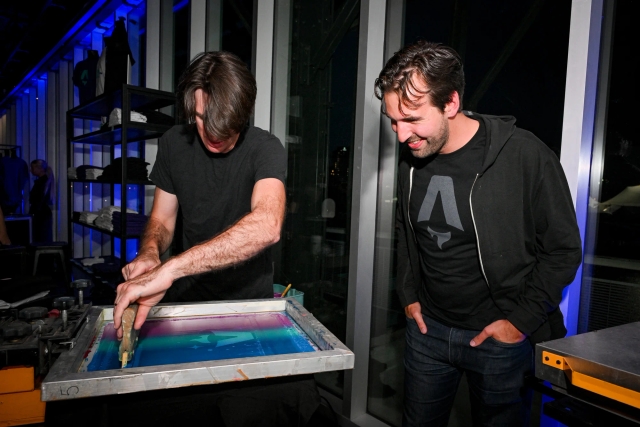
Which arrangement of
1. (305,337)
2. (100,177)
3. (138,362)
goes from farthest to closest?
(100,177), (305,337), (138,362)

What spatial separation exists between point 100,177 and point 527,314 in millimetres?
3960

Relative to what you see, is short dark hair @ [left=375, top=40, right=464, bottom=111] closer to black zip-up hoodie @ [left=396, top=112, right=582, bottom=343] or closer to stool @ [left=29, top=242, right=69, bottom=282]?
black zip-up hoodie @ [left=396, top=112, right=582, bottom=343]

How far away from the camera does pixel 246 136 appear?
172cm

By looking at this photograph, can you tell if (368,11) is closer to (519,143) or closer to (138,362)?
(519,143)

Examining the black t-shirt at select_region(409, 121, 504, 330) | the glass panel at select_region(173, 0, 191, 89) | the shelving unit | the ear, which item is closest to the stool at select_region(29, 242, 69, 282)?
the shelving unit

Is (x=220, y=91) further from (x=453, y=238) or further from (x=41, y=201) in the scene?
(x=41, y=201)

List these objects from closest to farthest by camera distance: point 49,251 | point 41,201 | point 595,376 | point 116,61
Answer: point 595,376 → point 116,61 → point 49,251 → point 41,201

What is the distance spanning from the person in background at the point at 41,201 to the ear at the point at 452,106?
6.95 meters

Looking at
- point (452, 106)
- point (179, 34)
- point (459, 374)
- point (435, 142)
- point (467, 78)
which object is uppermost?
point (179, 34)

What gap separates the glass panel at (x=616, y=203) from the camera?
161cm

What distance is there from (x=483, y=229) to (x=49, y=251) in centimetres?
512

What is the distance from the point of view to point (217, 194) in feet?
5.52

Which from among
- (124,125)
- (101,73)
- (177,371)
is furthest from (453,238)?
(101,73)

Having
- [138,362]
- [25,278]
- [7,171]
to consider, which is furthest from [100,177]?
[7,171]
